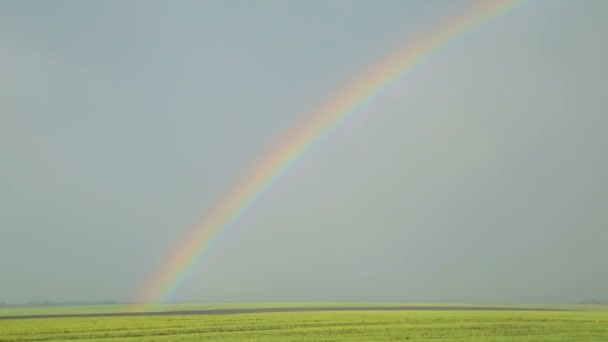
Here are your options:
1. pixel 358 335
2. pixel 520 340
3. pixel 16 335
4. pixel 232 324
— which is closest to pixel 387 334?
pixel 358 335

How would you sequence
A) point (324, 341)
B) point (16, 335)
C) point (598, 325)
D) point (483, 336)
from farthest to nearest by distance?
point (598, 325) → point (16, 335) → point (483, 336) → point (324, 341)

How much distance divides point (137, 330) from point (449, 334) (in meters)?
28.5

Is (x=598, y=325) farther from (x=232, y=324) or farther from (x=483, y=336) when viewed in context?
(x=232, y=324)

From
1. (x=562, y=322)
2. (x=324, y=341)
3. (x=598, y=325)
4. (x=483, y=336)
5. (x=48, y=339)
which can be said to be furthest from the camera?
(x=562, y=322)

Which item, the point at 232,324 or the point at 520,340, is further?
the point at 232,324

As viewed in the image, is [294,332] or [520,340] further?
[294,332]

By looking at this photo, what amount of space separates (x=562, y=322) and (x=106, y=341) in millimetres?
44449

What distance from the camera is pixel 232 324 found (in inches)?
2224

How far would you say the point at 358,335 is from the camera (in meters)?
43.8

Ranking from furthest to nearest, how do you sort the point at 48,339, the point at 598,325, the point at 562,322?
the point at 562,322 → the point at 598,325 → the point at 48,339

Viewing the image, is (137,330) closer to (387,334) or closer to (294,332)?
(294,332)

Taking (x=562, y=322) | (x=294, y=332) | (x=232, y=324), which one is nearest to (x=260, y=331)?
(x=294, y=332)

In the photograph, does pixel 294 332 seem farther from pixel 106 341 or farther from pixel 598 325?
pixel 598 325

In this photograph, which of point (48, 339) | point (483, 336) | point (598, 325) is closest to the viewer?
point (483, 336)
